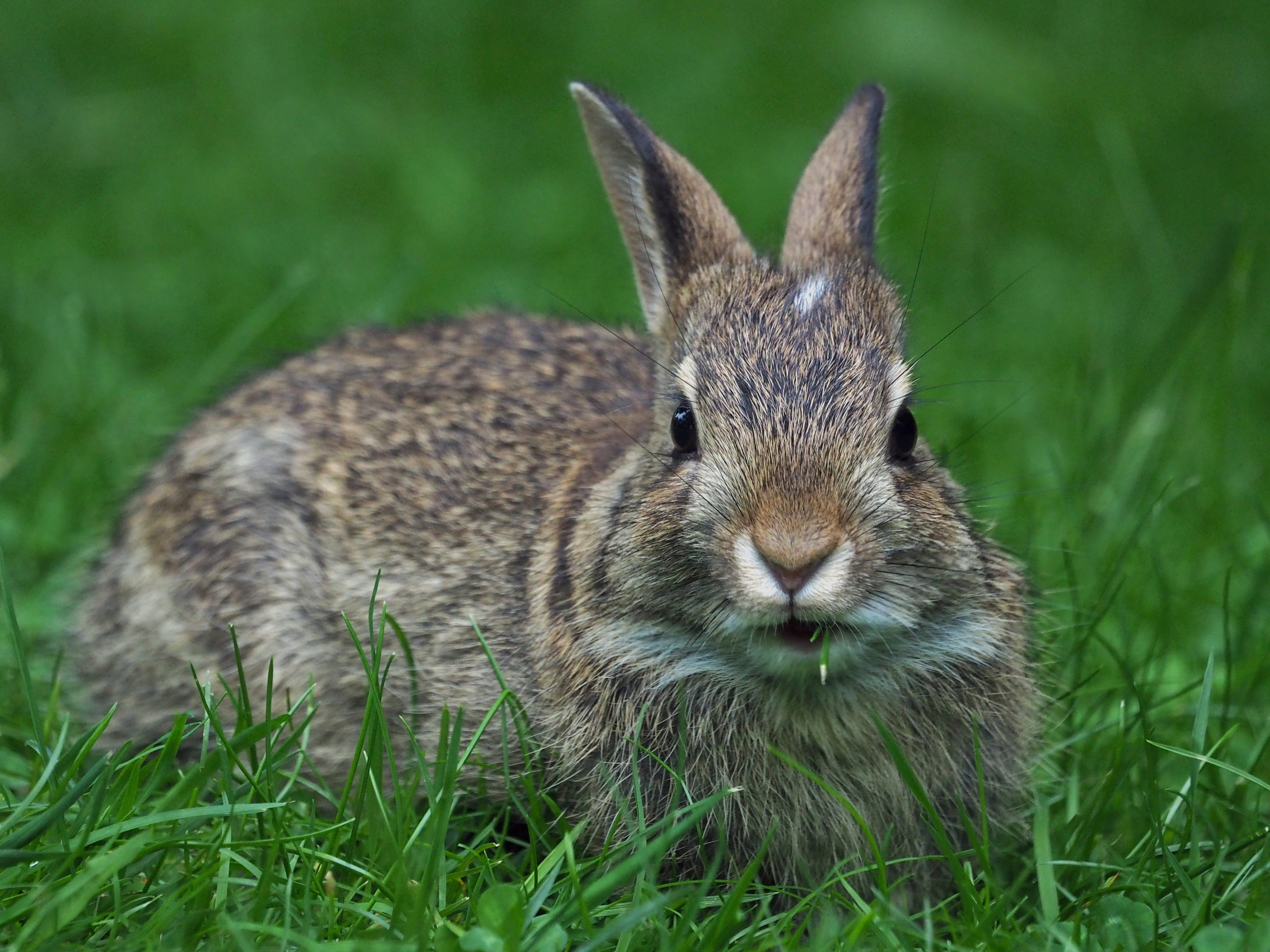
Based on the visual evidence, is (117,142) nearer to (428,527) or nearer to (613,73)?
(613,73)

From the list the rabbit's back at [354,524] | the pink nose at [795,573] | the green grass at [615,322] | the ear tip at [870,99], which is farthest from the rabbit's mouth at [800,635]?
the ear tip at [870,99]

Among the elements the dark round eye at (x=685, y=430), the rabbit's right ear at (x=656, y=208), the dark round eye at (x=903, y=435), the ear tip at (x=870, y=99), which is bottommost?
the dark round eye at (x=685, y=430)

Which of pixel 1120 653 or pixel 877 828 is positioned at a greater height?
pixel 1120 653

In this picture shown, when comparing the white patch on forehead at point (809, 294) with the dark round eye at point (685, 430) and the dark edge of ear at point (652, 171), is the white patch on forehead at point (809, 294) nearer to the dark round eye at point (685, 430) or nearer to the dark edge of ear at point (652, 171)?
the dark round eye at point (685, 430)

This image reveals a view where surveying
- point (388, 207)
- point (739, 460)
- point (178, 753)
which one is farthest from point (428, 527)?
point (388, 207)

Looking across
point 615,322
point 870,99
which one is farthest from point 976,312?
point 615,322

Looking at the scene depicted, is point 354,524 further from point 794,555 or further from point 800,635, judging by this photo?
point 794,555
